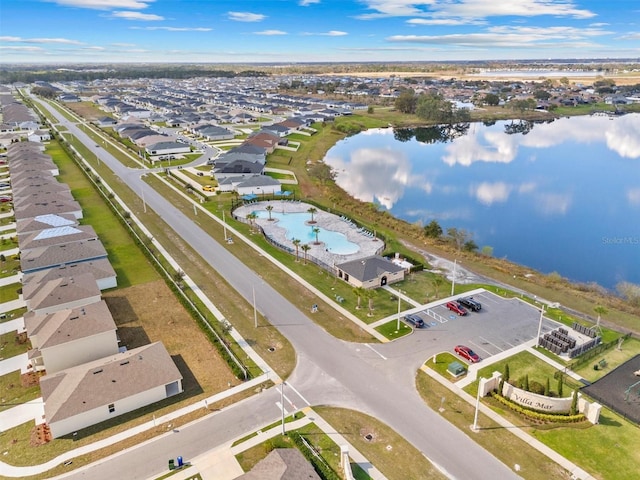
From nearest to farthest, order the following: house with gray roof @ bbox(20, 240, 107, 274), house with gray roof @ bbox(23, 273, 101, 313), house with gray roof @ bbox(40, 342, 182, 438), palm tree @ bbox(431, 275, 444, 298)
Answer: house with gray roof @ bbox(40, 342, 182, 438), house with gray roof @ bbox(23, 273, 101, 313), palm tree @ bbox(431, 275, 444, 298), house with gray roof @ bbox(20, 240, 107, 274)

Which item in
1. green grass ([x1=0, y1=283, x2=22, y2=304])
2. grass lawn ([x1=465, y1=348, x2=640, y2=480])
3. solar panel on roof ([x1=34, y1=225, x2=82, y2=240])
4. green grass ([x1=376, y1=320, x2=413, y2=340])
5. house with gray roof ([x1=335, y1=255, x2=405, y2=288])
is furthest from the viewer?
solar panel on roof ([x1=34, y1=225, x2=82, y2=240])

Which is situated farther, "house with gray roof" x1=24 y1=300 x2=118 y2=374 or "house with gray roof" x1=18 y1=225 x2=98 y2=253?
"house with gray roof" x1=18 y1=225 x2=98 y2=253

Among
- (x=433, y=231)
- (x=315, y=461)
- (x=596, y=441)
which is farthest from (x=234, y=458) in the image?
(x=433, y=231)

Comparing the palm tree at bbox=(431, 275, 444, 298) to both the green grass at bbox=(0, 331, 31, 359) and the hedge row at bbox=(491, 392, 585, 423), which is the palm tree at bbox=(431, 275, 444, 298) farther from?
the green grass at bbox=(0, 331, 31, 359)

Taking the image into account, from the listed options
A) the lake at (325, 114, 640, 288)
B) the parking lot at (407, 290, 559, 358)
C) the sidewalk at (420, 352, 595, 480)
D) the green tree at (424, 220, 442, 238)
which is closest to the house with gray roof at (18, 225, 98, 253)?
the parking lot at (407, 290, 559, 358)

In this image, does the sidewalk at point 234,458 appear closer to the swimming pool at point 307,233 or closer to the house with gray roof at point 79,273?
the house with gray roof at point 79,273

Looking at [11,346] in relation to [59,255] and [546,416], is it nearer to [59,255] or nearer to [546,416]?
[59,255]

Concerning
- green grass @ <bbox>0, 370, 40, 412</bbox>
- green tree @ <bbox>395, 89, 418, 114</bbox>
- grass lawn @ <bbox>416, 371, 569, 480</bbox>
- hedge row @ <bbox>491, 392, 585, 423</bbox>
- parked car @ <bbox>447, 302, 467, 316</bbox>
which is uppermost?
green tree @ <bbox>395, 89, 418, 114</bbox>
